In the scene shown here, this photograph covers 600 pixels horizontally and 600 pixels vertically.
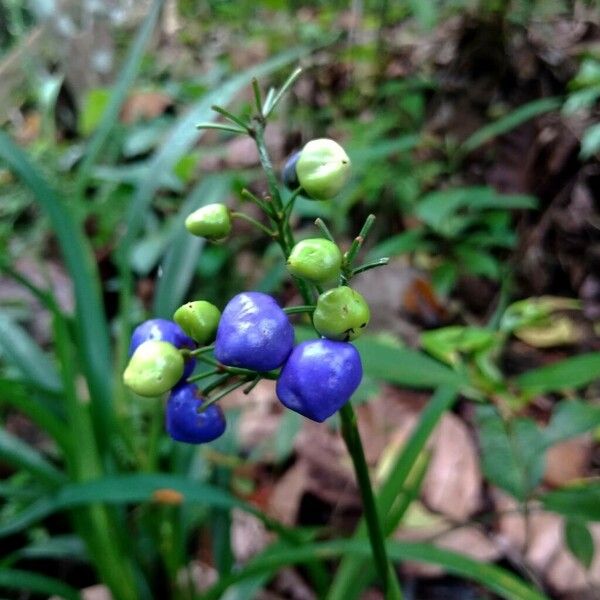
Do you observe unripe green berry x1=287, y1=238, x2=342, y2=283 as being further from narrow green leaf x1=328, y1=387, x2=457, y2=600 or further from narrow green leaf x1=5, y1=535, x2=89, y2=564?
narrow green leaf x1=5, y1=535, x2=89, y2=564

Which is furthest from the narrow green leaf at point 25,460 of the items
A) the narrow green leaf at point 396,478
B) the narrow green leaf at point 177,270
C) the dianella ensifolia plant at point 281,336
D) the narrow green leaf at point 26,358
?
the dianella ensifolia plant at point 281,336

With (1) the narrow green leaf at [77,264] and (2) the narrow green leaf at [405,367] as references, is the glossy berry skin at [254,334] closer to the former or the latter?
(2) the narrow green leaf at [405,367]

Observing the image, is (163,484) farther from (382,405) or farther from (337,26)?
(337,26)

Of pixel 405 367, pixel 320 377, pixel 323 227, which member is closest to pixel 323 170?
pixel 323 227

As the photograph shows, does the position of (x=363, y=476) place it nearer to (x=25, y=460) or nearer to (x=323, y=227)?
(x=323, y=227)

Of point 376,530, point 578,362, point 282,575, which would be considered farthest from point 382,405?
point 376,530

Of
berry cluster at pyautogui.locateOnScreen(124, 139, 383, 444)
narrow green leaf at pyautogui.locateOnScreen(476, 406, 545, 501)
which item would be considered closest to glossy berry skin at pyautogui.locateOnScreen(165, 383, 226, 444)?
berry cluster at pyautogui.locateOnScreen(124, 139, 383, 444)
